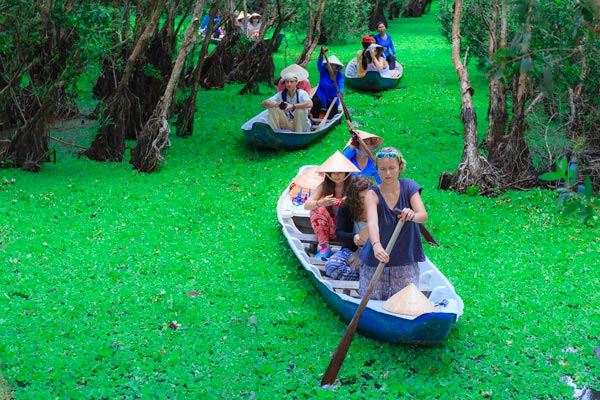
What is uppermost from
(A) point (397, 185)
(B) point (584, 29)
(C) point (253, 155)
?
(B) point (584, 29)

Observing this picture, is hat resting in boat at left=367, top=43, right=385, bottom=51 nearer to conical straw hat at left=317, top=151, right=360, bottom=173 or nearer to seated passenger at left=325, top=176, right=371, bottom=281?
conical straw hat at left=317, top=151, right=360, bottom=173

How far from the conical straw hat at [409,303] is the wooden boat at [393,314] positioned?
0.06 m

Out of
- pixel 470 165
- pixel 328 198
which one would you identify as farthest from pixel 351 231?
pixel 470 165

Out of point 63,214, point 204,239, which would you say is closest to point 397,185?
point 204,239

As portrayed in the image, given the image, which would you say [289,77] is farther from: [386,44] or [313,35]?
[386,44]

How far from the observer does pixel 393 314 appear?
641 centimetres

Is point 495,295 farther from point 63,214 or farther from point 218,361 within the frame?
point 63,214

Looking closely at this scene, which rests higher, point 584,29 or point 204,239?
point 584,29

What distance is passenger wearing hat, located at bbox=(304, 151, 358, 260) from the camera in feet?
26.8

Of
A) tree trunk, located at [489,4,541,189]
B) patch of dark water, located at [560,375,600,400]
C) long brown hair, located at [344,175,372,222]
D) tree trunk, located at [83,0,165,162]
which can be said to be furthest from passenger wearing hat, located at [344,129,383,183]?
tree trunk, located at [83,0,165,162]

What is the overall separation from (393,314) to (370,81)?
484 inches

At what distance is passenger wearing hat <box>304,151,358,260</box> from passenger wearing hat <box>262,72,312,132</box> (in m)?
4.87

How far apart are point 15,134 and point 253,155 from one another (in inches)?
153

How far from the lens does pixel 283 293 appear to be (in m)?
7.96
